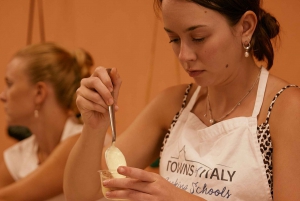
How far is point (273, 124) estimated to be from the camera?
44.3 inches

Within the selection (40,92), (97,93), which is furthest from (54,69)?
(97,93)

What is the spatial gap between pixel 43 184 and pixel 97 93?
2.51ft

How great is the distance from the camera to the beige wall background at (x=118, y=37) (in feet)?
7.45

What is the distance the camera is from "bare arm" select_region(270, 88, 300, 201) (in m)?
1.04

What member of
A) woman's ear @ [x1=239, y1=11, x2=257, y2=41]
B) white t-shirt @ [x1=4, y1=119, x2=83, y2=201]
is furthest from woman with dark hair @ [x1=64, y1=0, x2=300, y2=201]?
white t-shirt @ [x1=4, y1=119, x2=83, y2=201]

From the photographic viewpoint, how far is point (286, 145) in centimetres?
107

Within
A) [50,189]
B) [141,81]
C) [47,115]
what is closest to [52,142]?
[47,115]

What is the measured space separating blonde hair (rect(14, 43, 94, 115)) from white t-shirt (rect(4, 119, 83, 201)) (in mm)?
100

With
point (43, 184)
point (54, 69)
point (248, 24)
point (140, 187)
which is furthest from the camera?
point (54, 69)

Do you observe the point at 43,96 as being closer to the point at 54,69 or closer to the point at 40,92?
the point at 40,92

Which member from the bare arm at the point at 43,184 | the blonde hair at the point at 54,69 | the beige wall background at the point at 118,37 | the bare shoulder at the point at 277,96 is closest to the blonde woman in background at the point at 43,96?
the blonde hair at the point at 54,69

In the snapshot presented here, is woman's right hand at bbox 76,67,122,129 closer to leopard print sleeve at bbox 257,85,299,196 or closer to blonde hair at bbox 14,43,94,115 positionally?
leopard print sleeve at bbox 257,85,299,196

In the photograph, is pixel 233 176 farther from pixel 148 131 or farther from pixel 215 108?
pixel 148 131

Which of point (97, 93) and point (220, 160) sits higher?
point (97, 93)
